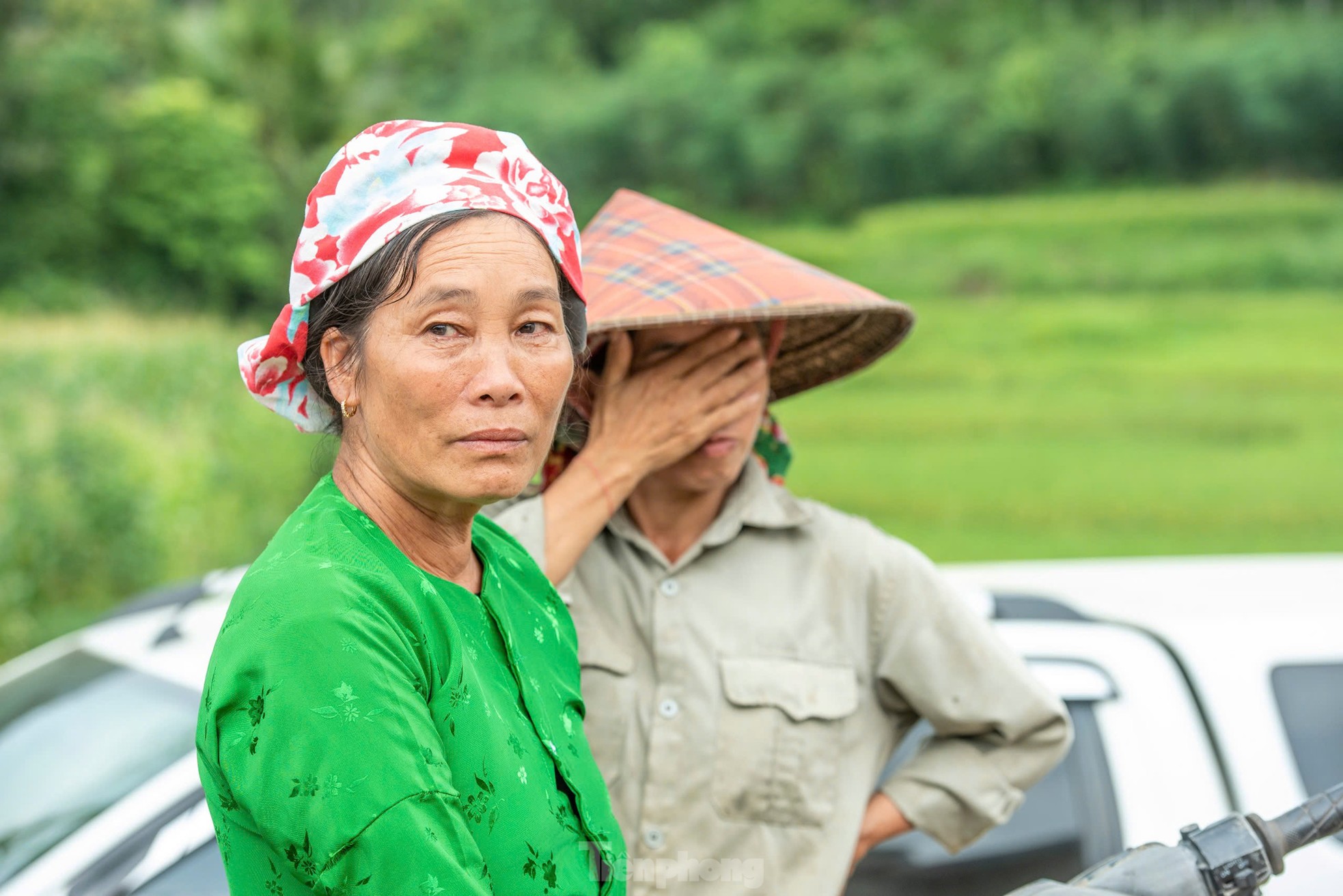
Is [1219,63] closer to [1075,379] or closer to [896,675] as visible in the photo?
[1075,379]

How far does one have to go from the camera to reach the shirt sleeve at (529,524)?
193 centimetres

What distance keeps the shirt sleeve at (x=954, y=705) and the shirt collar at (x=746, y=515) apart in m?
0.15

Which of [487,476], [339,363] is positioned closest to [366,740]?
[487,476]

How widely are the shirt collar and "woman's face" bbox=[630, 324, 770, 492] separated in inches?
1.7

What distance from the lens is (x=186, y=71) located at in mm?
22641

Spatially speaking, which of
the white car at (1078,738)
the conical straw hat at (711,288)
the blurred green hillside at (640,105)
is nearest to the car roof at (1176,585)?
the white car at (1078,738)

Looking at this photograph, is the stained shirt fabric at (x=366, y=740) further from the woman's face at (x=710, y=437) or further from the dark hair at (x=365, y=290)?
the woman's face at (x=710, y=437)

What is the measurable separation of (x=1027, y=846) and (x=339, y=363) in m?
1.78

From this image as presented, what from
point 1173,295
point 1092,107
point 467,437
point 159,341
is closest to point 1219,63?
point 1092,107

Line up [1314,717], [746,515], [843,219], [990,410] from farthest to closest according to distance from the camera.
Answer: [843,219], [990,410], [1314,717], [746,515]

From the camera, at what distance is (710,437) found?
2021mm

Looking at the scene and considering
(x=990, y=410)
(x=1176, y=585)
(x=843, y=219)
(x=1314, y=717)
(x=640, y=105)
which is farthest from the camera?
(x=640, y=105)

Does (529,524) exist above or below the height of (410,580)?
below

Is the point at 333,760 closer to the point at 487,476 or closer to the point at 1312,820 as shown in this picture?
the point at 487,476
